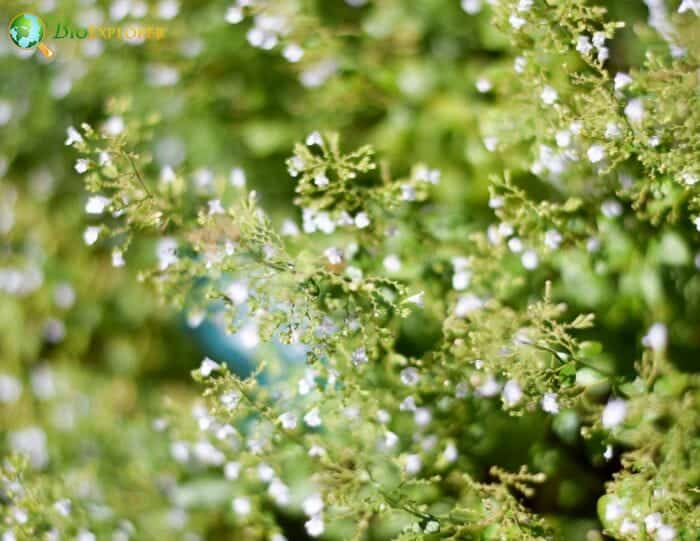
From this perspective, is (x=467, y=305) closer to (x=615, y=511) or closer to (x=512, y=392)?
(x=512, y=392)

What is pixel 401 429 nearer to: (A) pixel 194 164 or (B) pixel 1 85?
(A) pixel 194 164

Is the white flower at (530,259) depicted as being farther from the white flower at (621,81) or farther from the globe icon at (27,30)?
the globe icon at (27,30)

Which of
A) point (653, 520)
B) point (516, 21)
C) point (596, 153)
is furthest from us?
point (516, 21)

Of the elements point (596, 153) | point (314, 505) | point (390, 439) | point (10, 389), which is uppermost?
point (596, 153)

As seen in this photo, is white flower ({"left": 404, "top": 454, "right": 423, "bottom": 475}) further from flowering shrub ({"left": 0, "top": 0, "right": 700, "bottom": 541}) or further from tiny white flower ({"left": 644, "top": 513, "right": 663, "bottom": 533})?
tiny white flower ({"left": 644, "top": 513, "right": 663, "bottom": 533})

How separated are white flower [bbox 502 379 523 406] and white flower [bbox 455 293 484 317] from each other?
0.61 ft

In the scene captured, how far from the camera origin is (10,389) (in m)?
2.72

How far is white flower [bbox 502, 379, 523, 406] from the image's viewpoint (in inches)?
62.2

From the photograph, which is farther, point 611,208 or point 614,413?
point 611,208

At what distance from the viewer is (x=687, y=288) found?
178cm

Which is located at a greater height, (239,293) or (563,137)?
(563,137)

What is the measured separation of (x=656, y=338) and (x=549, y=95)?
22.3 inches

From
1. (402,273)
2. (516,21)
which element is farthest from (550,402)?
(516,21)

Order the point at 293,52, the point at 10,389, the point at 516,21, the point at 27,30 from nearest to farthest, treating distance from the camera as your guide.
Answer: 1. the point at 516,21
2. the point at 293,52
3. the point at 27,30
4. the point at 10,389
